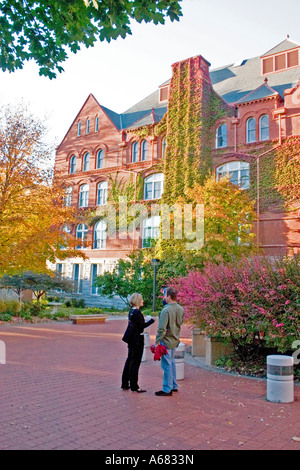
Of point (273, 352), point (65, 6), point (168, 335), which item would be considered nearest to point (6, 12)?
point (65, 6)

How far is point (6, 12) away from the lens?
21.8ft

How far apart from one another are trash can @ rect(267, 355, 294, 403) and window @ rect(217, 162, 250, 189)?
21.4 meters

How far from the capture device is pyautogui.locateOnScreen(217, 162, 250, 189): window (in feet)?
90.8

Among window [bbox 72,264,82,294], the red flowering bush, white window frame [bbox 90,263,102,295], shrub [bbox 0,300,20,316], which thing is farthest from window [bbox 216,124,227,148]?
the red flowering bush

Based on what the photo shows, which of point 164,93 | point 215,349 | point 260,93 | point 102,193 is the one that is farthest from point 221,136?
point 215,349

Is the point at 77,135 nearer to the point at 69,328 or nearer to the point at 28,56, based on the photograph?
the point at 69,328

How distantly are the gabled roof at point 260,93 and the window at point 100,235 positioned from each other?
15.0m

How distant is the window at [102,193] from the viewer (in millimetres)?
35500

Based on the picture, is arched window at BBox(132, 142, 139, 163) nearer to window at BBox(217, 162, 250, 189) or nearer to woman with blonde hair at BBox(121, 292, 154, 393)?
window at BBox(217, 162, 250, 189)

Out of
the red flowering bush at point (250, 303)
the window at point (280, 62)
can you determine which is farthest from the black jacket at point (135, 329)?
the window at point (280, 62)

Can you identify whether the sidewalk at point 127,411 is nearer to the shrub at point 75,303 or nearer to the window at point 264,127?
the window at point 264,127

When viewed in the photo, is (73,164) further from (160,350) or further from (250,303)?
(160,350)

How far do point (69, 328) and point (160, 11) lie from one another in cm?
1344

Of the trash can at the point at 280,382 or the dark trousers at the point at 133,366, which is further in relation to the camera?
the dark trousers at the point at 133,366
